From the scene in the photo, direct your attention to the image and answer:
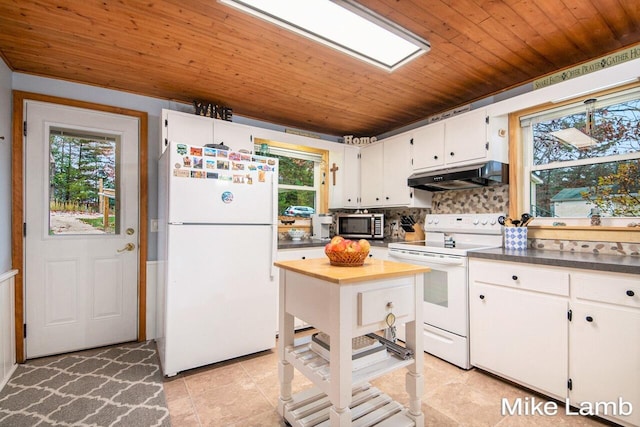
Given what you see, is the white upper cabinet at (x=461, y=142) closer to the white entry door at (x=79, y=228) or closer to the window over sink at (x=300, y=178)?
the window over sink at (x=300, y=178)

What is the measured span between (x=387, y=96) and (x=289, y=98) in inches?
36.6

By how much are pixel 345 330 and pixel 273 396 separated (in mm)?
1055

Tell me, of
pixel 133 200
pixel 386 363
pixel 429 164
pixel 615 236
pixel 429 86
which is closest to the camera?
pixel 386 363

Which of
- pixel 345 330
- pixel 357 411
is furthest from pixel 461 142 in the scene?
pixel 357 411

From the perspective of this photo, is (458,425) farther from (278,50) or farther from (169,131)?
(169,131)

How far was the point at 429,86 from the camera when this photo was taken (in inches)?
104

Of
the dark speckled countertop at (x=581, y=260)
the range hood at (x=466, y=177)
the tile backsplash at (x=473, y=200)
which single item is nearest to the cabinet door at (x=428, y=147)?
the range hood at (x=466, y=177)

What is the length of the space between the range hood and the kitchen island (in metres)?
1.41

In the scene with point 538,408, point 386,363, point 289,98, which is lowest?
point 538,408

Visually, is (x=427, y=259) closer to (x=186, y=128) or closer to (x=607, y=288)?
(x=607, y=288)

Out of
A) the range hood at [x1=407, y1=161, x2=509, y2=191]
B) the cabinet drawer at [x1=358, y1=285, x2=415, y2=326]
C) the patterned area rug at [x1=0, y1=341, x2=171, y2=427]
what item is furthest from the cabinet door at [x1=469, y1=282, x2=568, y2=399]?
the patterned area rug at [x1=0, y1=341, x2=171, y2=427]

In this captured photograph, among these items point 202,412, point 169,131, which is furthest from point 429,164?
point 202,412

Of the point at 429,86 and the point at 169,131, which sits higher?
the point at 429,86

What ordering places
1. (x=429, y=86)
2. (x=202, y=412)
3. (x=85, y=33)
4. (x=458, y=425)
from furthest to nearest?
(x=429, y=86), (x=85, y=33), (x=202, y=412), (x=458, y=425)
